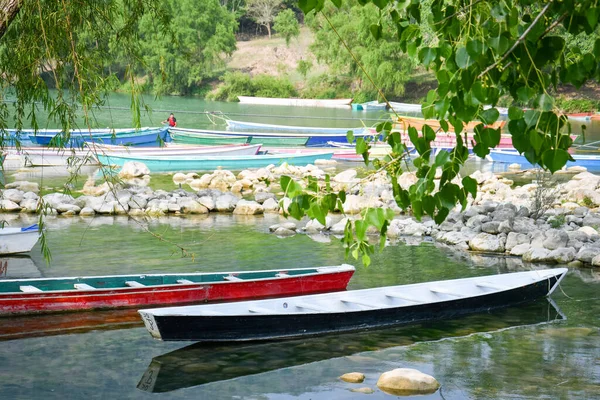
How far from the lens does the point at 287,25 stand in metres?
64.9

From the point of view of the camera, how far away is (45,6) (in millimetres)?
6434

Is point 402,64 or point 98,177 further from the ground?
point 402,64

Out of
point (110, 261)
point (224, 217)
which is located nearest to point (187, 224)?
point (224, 217)

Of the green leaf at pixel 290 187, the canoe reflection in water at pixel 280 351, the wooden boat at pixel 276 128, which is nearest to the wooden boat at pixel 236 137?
the wooden boat at pixel 276 128

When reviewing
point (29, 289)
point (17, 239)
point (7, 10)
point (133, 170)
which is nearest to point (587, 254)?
point (29, 289)

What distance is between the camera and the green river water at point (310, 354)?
8141mm

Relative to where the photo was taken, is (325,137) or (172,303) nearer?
(172,303)

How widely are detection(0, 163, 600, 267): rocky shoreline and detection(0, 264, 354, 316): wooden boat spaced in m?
1.87

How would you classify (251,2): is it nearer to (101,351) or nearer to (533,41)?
(101,351)

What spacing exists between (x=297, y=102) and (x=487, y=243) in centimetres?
4267

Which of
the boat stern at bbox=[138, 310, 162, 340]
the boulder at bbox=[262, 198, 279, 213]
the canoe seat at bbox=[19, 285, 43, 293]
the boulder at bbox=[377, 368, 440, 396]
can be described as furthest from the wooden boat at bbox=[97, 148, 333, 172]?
the boulder at bbox=[377, 368, 440, 396]

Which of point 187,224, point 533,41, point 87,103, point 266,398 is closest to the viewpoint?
point 533,41

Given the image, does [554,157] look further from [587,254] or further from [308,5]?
[587,254]

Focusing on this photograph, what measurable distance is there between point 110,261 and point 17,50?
23.8 feet
